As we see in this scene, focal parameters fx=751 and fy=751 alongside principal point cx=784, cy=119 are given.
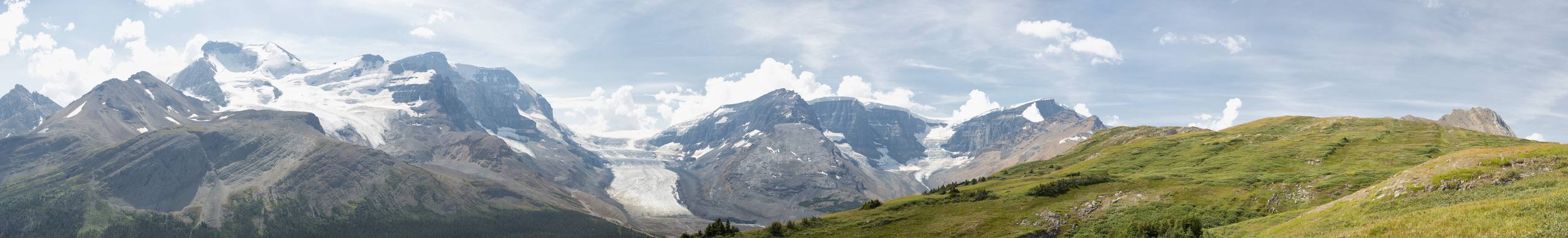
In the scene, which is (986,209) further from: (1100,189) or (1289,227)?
(1289,227)

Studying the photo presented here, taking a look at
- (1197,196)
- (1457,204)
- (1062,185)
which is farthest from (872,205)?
(1457,204)

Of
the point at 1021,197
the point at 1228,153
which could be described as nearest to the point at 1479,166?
the point at 1021,197

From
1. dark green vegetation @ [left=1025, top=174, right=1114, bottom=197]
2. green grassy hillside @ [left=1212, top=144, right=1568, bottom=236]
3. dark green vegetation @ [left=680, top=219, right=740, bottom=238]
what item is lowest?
dark green vegetation @ [left=680, top=219, right=740, bottom=238]

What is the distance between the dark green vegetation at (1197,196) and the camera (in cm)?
6888

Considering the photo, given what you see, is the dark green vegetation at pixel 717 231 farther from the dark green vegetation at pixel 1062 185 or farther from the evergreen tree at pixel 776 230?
the dark green vegetation at pixel 1062 185

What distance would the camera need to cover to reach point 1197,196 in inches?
3583

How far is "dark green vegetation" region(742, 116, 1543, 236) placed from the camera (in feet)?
226

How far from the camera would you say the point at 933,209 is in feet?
345

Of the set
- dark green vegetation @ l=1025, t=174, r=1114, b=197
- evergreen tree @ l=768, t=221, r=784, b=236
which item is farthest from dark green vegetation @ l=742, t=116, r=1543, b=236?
evergreen tree @ l=768, t=221, r=784, b=236


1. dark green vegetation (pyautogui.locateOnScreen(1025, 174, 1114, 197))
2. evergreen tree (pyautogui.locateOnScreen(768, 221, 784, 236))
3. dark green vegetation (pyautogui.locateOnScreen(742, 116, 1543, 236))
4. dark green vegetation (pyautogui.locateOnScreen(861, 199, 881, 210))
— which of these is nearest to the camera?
dark green vegetation (pyautogui.locateOnScreen(742, 116, 1543, 236))

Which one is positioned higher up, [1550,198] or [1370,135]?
[1370,135]

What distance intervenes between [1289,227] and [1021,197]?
1716 inches

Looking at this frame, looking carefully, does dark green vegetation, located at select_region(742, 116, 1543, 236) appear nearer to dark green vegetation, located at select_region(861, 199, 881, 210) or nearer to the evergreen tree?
the evergreen tree

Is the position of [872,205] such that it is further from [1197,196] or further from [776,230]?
[1197,196]
